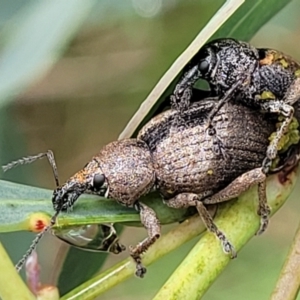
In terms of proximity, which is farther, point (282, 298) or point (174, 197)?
point (174, 197)

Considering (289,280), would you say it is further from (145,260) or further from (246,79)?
(246,79)

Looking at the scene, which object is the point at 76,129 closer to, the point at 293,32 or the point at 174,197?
the point at 293,32

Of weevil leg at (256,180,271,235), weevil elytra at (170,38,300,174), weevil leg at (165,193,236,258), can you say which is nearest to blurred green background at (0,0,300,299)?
weevil elytra at (170,38,300,174)

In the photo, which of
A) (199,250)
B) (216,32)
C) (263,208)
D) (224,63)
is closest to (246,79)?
(224,63)

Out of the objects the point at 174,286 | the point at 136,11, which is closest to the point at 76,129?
the point at 136,11

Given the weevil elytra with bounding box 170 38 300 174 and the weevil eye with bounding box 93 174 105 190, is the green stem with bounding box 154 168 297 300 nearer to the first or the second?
the weevil elytra with bounding box 170 38 300 174

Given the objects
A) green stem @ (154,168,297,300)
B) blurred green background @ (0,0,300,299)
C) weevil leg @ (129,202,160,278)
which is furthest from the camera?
blurred green background @ (0,0,300,299)
